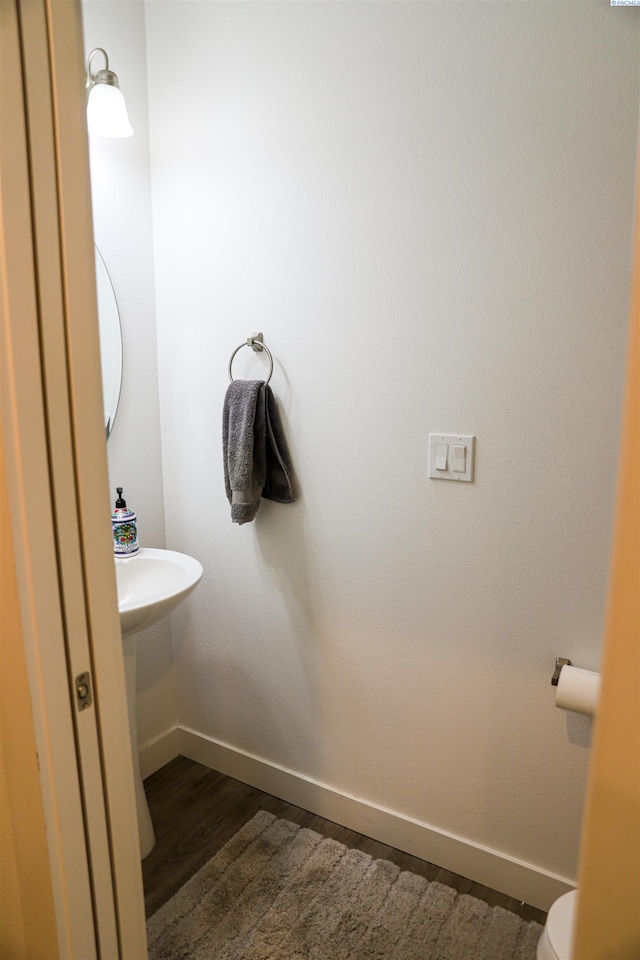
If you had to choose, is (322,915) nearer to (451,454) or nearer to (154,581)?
(154,581)

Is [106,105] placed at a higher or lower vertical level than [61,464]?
higher

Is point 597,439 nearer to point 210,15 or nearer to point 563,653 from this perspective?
point 563,653

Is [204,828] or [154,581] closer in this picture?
[154,581]

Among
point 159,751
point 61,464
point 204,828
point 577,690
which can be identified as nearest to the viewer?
point 61,464

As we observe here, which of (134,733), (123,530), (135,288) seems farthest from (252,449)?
(134,733)

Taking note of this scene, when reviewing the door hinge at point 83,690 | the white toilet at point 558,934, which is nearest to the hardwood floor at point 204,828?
the white toilet at point 558,934

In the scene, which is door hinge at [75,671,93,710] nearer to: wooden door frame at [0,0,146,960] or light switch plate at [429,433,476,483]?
wooden door frame at [0,0,146,960]

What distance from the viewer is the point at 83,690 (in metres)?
0.87

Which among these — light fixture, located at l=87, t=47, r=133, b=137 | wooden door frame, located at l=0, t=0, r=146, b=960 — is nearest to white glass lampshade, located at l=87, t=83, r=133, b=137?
light fixture, located at l=87, t=47, r=133, b=137

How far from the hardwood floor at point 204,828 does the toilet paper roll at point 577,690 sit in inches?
23.7

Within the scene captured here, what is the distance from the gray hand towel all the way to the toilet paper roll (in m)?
0.84

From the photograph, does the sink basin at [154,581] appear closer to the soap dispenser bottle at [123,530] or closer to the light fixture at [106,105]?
the soap dispenser bottle at [123,530]

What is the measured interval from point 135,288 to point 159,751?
5.12 feet

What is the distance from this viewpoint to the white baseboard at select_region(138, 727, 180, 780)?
211 cm
